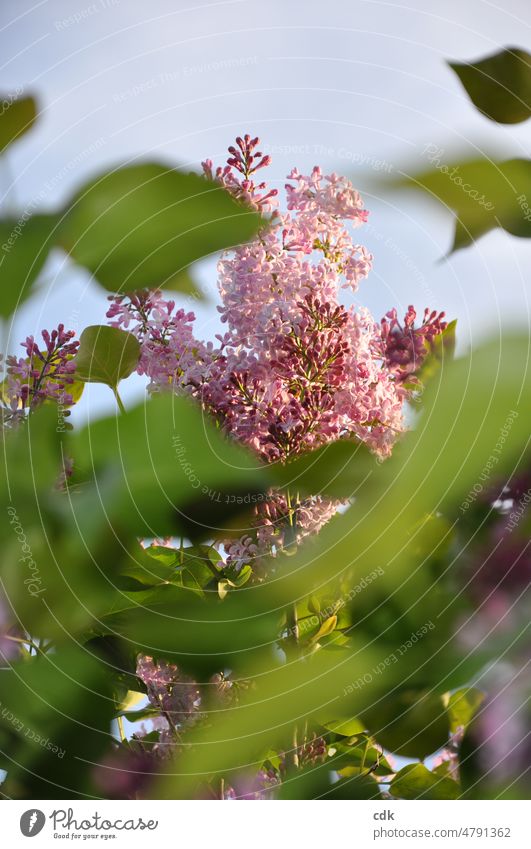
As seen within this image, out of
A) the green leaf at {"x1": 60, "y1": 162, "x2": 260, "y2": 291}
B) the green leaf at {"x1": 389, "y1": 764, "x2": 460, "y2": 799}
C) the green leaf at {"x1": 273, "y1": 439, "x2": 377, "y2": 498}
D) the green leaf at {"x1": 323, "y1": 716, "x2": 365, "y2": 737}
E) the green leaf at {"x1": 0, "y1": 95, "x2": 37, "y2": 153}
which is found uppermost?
the green leaf at {"x1": 0, "y1": 95, "x2": 37, "y2": 153}

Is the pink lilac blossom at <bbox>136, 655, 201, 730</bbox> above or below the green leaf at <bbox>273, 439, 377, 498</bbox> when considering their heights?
A: below

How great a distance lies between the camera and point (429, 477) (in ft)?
1.15

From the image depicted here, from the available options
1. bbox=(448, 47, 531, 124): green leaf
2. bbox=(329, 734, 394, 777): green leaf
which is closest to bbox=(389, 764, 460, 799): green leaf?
bbox=(329, 734, 394, 777): green leaf

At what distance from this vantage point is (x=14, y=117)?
0.46 metres

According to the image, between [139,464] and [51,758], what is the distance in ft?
0.48

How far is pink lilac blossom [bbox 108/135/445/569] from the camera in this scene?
0.36 m

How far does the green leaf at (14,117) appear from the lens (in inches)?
17.9

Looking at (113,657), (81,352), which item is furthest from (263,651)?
(81,352)

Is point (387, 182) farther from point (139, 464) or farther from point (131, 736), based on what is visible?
point (131, 736)

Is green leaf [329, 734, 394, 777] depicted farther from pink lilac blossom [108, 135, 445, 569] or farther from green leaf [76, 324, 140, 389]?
green leaf [76, 324, 140, 389]

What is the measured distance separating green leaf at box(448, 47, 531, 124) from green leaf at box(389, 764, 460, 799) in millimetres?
359

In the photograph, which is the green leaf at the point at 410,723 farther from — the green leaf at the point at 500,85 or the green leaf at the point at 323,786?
the green leaf at the point at 500,85

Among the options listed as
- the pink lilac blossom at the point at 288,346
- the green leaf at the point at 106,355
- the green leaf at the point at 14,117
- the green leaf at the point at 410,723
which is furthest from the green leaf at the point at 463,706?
the green leaf at the point at 14,117
